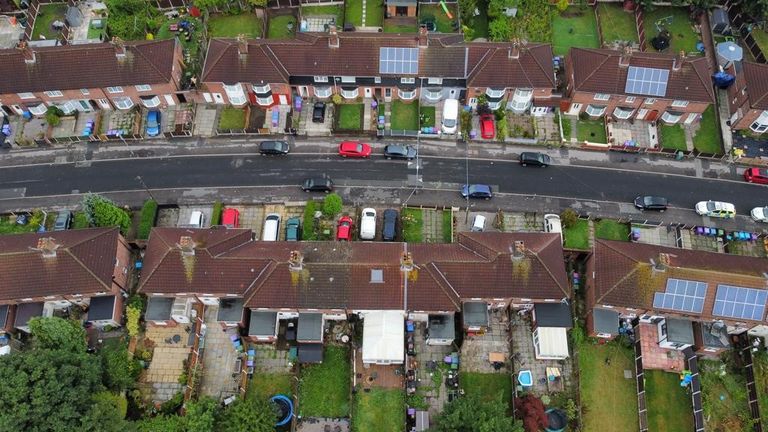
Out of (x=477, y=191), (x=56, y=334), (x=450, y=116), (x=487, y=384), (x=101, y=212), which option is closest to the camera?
(x=56, y=334)

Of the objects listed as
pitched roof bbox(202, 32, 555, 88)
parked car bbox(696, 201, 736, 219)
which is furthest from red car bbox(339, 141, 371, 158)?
parked car bbox(696, 201, 736, 219)

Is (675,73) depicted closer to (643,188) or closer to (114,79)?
Answer: (643,188)

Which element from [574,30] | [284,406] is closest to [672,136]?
[574,30]

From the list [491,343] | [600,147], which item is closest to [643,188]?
[600,147]

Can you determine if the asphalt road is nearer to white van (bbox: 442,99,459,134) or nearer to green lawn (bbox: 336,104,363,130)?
white van (bbox: 442,99,459,134)

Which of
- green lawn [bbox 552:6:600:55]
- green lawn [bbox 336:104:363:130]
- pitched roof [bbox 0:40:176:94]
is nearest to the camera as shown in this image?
pitched roof [bbox 0:40:176:94]

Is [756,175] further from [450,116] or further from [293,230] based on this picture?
[293,230]
